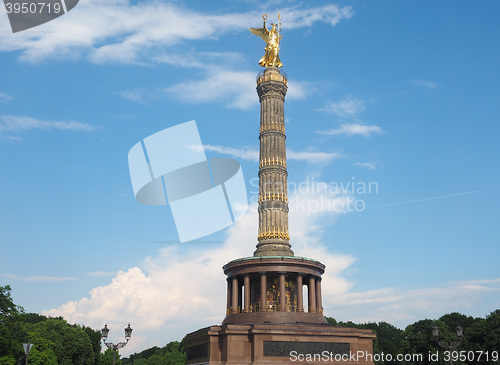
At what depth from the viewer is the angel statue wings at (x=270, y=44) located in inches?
1656

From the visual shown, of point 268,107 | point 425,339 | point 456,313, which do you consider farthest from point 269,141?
point 456,313

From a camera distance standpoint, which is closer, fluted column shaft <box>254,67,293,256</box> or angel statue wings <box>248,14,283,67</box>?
fluted column shaft <box>254,67,293,256</box>

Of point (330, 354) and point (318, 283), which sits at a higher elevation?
point (318, 283)

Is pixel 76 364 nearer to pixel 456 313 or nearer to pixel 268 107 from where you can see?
pixel 268 107

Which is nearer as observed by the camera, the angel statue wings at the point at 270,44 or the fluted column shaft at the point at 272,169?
the fluted column shaft at the point at 272,169

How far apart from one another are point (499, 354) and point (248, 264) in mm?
28238

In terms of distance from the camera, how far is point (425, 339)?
58.1m

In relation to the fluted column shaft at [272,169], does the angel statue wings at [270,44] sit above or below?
above

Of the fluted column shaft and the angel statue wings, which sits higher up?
the angel statue wings

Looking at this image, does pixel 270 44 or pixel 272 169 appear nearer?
pixel 272 169

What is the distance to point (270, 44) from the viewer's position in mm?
42375

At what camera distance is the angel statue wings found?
4206 cm

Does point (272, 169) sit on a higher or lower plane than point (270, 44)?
lower

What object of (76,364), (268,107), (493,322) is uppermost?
(268,107)
